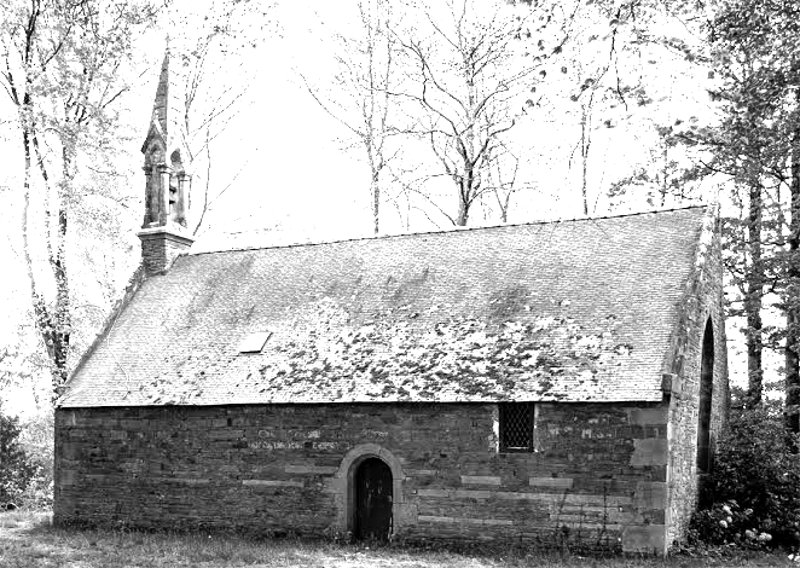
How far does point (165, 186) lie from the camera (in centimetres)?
2831

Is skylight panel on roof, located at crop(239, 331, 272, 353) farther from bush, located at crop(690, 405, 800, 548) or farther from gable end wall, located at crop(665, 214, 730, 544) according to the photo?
bush, located at crop(690, 405, 800, 548)

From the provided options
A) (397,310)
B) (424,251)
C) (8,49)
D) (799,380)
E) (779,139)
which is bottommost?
(799,380)

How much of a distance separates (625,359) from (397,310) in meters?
5.77

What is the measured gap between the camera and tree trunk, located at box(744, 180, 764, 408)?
27969 mm

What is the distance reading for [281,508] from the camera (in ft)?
66.8

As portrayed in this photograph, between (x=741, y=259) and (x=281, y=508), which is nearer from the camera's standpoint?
(x=281, y=508)

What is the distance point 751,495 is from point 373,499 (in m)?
8.22

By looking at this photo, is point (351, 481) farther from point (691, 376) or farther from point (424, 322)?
point (691, 376)

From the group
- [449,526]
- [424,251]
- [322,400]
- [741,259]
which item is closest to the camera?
[449,526]

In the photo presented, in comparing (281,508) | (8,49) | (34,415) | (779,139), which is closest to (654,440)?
(779,139)

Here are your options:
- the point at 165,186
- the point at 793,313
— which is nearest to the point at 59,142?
the point at 165,186

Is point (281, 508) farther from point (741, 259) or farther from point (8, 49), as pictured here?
point (8, 49)

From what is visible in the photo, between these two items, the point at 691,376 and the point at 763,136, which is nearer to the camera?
the point at 763,136

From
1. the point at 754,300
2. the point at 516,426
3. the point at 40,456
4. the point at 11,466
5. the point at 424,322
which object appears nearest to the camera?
the point at 516,426
